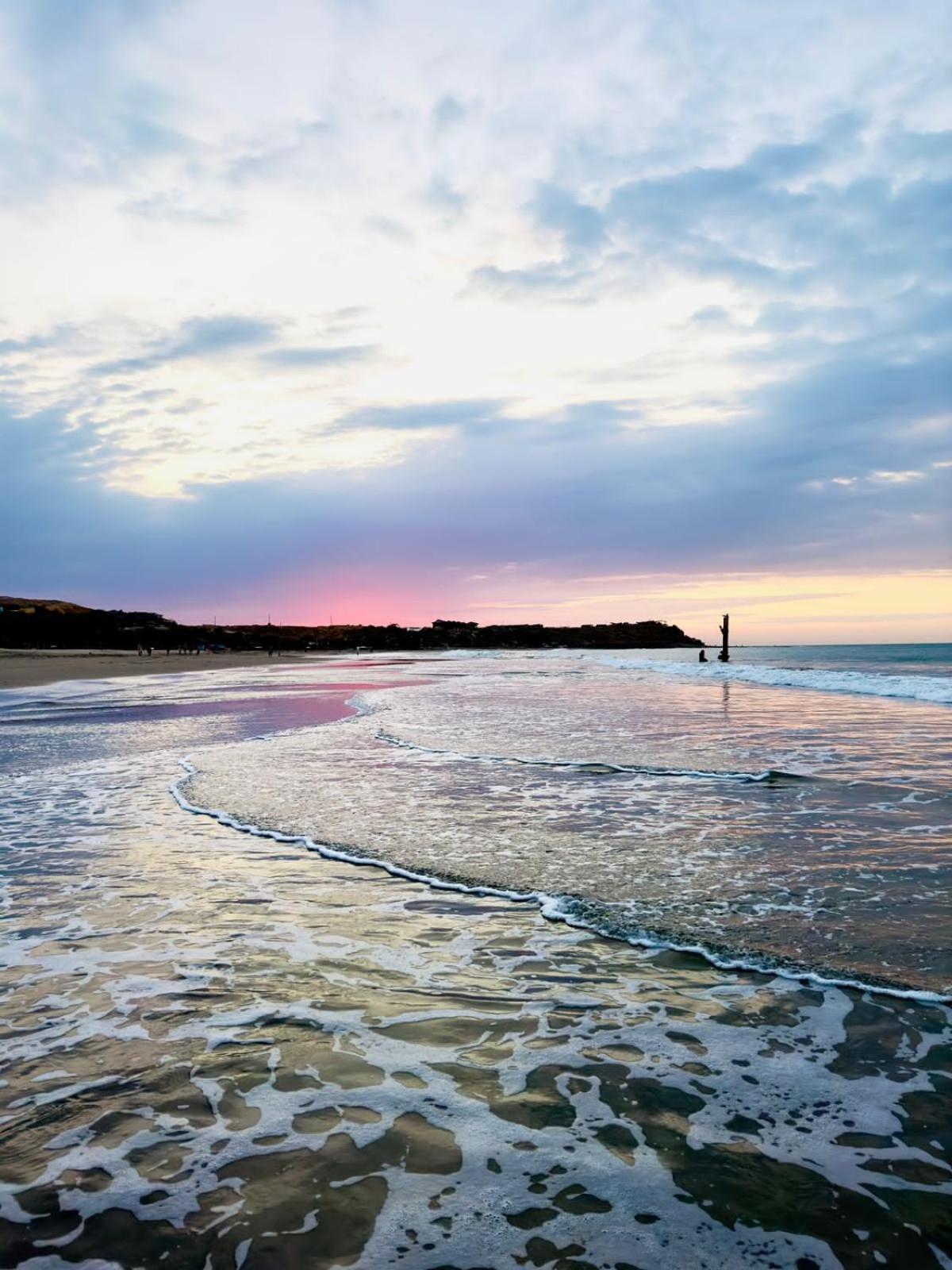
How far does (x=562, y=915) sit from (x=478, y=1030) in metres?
1.96

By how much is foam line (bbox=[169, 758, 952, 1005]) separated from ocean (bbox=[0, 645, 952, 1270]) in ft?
0.12

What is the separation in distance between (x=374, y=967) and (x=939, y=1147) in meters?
3.33

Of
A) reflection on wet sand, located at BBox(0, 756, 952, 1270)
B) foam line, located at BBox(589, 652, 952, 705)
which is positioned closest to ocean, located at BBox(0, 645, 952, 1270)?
reflection on wet sand, located at BBox(0, 756, 952, 1270)

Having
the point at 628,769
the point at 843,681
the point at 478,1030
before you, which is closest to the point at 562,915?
the point at 478,1030

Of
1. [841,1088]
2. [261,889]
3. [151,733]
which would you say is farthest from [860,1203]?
[151,733]

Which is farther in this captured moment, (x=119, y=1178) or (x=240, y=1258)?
(x=119, y=1178)

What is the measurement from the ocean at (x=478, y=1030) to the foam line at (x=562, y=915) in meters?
0.04

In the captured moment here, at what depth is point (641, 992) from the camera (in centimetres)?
483

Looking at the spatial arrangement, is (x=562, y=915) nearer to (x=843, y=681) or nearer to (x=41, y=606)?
(x=843, y=681)

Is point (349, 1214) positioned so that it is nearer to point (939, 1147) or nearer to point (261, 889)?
point (939, 1147)

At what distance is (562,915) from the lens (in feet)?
20.3

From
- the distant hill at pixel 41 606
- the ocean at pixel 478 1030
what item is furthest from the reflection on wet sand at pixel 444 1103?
the distant hill at pixel 41 606

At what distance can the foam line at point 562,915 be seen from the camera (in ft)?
15.7

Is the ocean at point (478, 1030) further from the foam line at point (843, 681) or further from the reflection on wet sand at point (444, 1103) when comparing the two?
the foam line at point (843, 681)
